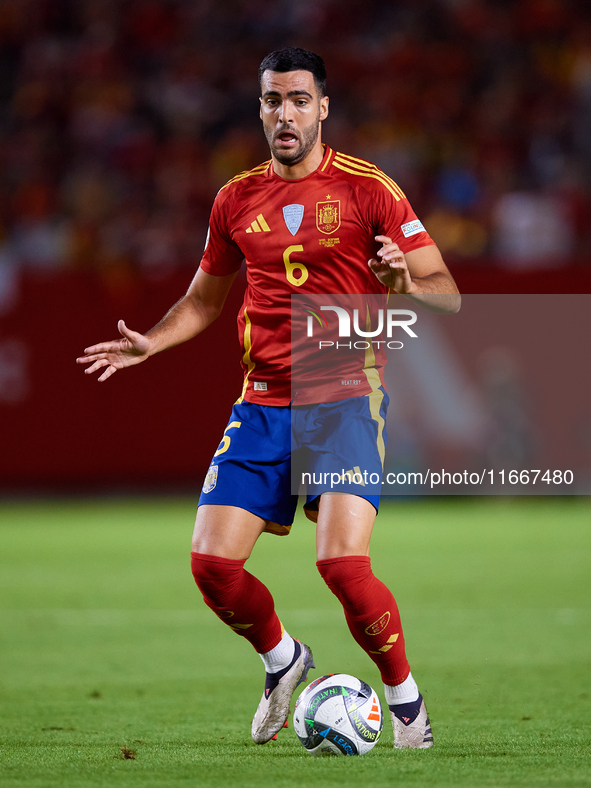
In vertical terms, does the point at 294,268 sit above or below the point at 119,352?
above

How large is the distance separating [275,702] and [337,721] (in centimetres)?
44

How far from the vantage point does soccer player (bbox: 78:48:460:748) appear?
443 cm

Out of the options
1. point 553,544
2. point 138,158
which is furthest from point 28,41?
point 553,544

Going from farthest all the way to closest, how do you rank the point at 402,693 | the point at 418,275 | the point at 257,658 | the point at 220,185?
the point at 220,185
the point at 257,658
the point at 418,275
the point at 402,693

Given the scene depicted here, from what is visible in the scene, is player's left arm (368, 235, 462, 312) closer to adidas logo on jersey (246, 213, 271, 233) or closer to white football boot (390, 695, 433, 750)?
adidas logo on jersey (246, 213, 271, 233)

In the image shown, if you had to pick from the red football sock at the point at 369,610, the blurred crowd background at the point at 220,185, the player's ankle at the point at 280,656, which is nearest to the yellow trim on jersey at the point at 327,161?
the red football sock at the point at 369,610

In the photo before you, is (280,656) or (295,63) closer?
(295,63)

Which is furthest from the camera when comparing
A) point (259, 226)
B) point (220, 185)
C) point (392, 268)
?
point (220, 185)

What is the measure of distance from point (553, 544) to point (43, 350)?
23.2ft

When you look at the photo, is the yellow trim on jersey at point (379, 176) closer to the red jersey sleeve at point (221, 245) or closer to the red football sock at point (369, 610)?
the red jersey sleeve at point (221, 245)

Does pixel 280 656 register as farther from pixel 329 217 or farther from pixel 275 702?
pixel 329 217

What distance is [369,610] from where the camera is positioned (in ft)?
14.3

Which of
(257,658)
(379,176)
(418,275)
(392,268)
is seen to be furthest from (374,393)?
(257,658)

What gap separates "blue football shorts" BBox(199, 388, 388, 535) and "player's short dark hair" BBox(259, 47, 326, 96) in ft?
4.25
